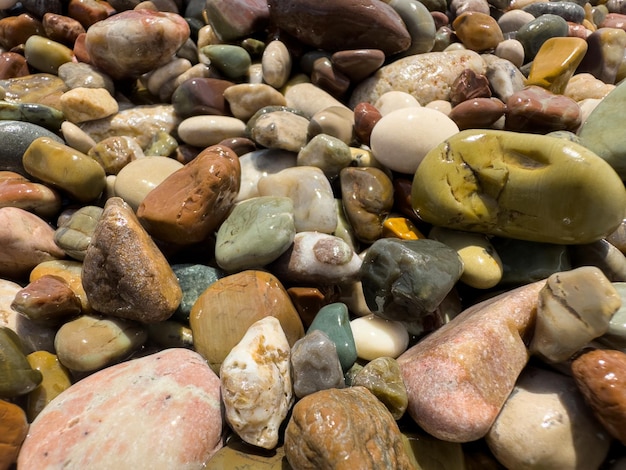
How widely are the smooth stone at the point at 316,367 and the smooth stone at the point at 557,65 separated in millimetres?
2566

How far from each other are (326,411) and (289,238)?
0.91 m

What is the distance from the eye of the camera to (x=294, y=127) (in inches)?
118

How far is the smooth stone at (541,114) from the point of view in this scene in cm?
281

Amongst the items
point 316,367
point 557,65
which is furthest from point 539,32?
point 316,367

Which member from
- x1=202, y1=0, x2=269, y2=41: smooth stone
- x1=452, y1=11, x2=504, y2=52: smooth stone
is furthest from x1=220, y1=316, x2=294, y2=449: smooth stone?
x1=452, y1=11, x2=504, y2=52: smooth stone

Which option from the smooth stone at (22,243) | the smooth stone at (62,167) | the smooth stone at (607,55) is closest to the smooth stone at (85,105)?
the smooth stone at (62,167)

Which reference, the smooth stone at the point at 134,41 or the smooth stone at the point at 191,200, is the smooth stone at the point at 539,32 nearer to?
the smooth stone at the point at 134,41

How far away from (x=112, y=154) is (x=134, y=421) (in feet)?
5.78

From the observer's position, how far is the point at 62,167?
2703mm

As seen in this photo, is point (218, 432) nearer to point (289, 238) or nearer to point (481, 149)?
point (289, 238)

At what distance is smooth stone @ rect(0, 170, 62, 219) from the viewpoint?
2676mm

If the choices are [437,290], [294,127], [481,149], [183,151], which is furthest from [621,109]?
[183,151]

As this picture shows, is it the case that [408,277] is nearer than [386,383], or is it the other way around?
[386,383]

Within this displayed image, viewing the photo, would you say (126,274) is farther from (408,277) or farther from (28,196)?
(408,277)
